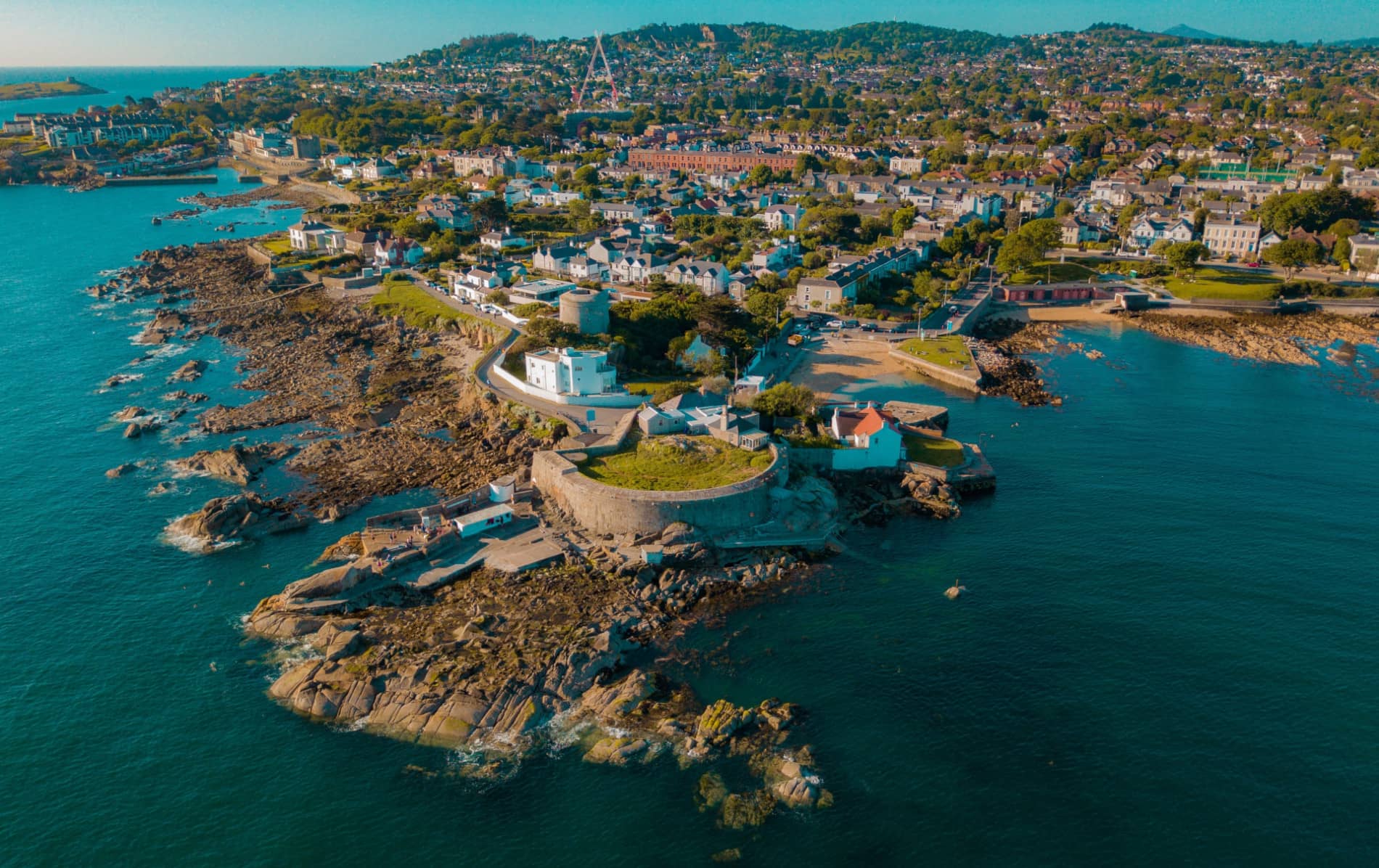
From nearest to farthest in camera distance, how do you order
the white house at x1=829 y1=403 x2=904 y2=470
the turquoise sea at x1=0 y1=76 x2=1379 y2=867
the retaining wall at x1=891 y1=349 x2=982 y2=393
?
the turquoise sea at x1=0 y1=76 x2=1379 y2=867, the white house at x1=829 y1=403 x2=904 y2=470, the retaining wall at x1=891 y1=349 x2=982 y2=393

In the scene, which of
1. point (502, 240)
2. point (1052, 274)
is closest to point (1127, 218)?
point (1052, 274)

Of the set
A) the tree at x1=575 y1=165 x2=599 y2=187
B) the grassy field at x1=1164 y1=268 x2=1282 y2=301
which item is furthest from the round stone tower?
the tree at x1=575 y1=165 x2=599 y2=187

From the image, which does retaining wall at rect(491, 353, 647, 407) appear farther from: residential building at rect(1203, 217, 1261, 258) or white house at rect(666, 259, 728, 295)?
residential building at rect(1203, 217, 1261, 258)

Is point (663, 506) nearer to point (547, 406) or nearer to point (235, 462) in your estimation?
point (547, 406)

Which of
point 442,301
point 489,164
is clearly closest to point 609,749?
point 442,301

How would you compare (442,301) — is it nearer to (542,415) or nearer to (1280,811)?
(542,415)

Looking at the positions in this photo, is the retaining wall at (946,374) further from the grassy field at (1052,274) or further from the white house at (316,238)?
the white house at (316,238)

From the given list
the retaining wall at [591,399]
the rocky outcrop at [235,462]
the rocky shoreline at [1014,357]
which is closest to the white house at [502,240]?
the retaining wall at [591,399]
